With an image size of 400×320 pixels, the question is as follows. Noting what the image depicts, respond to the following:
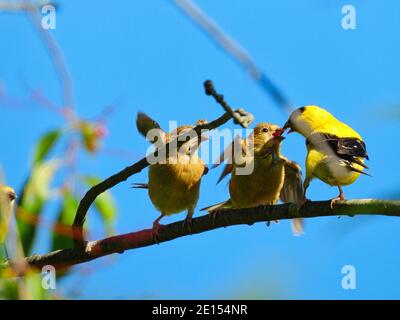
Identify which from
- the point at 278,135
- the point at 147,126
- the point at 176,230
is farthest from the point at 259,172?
the point at 147,126

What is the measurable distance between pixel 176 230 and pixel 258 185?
0.86 metres

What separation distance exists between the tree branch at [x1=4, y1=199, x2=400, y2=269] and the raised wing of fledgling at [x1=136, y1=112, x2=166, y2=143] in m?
0.95

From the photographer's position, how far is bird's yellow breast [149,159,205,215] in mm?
5938

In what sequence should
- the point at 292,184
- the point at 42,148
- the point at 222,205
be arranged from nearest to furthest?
the point at 42,148 → the point at 222,205 → the point at 292,184

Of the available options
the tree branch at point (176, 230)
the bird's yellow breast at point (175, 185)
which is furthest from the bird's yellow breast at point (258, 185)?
the tree branch at point (176, 230)

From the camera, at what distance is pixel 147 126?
4.35m

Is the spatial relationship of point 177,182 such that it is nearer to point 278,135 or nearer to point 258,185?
point 258,185

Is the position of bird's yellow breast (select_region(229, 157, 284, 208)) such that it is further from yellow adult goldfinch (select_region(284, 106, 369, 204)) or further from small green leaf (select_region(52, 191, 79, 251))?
small green leaf (select_region(52, 191, 79, 251))

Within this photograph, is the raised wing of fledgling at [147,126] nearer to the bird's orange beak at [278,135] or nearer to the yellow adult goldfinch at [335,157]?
the yellow adult goldfinch at [335,157]

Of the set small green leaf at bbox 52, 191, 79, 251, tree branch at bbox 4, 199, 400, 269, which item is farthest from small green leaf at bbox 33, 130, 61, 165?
tree branch at bbox 4, 199, 400, 269

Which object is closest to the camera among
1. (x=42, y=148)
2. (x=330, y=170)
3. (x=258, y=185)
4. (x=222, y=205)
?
(x=42, y=148)

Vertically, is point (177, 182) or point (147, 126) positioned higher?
point (177, 182)
